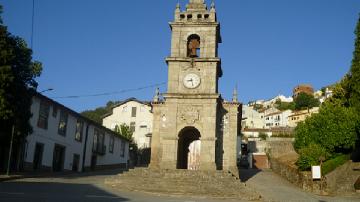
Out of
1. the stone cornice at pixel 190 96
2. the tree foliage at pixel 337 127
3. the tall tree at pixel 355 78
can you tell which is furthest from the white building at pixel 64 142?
the tall tree at pixel 355 78

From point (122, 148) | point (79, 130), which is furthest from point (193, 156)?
point (122, 148)

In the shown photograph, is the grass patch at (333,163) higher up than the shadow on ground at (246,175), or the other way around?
the grass patch at (333,163)

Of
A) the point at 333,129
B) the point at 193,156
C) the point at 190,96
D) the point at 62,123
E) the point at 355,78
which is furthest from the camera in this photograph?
the point at 193,156

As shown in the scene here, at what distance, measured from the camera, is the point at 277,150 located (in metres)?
56.6

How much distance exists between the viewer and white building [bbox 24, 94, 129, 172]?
38438 millimetres

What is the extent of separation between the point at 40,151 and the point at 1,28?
45.1ft

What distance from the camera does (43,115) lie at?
39531mm

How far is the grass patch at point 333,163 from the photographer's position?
32594 mm

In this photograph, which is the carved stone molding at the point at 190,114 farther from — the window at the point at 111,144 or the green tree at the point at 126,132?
the green tree at the point at 126,132

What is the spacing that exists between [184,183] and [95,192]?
6.28m

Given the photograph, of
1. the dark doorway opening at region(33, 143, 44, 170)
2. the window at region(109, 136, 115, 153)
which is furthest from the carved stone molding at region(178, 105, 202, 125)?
the window at region(109, 136, 115, 153)

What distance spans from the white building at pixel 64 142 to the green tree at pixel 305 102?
80260 millimetres

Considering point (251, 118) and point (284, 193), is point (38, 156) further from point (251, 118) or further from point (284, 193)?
point (251, 118)

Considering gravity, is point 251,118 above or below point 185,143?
above
